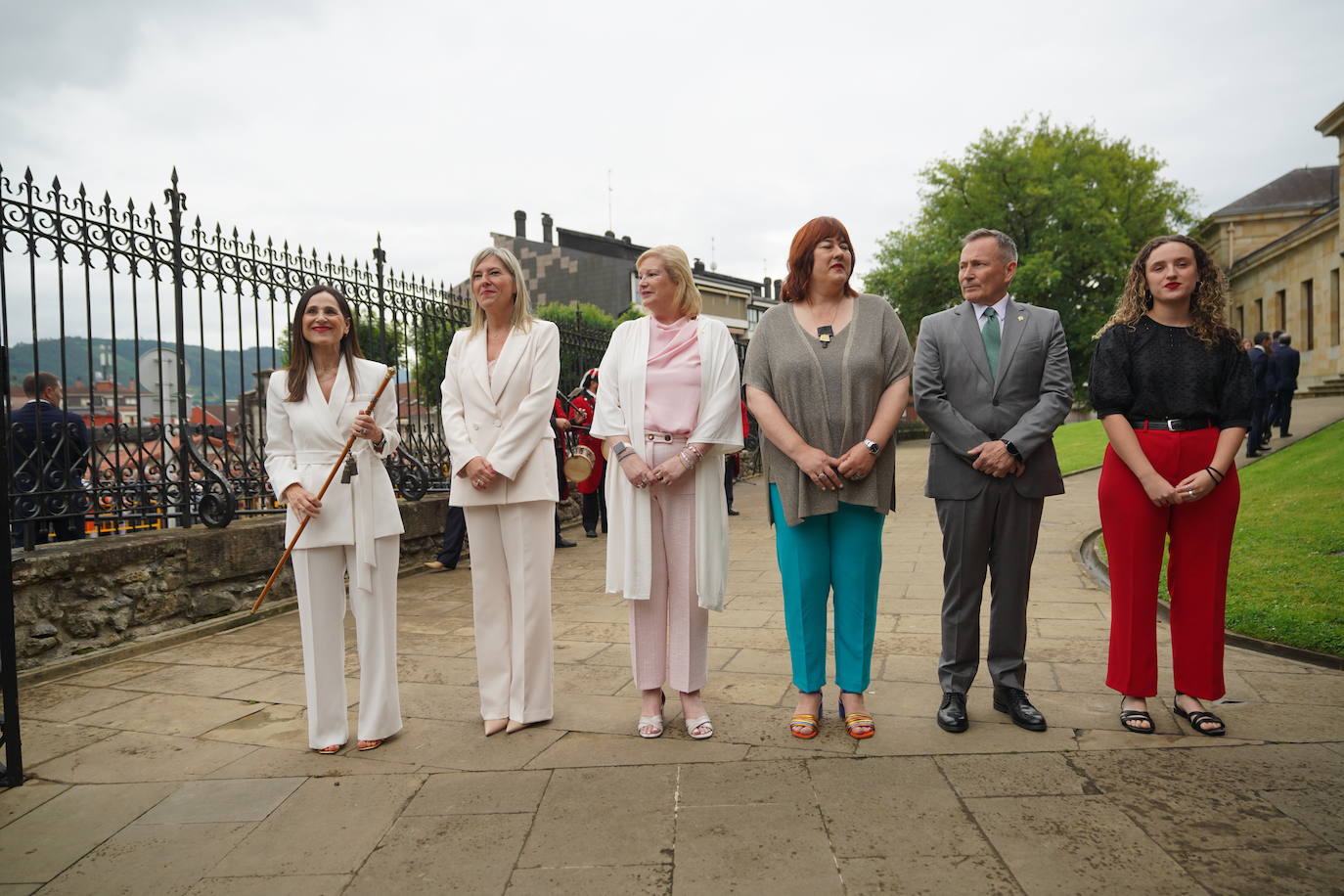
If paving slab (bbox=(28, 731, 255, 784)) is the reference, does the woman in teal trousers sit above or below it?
above

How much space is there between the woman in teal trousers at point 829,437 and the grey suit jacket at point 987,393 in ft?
0.58

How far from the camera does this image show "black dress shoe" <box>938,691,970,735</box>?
11.3 feet

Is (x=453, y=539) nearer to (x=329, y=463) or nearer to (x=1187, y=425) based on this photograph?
(x=329, y=463)

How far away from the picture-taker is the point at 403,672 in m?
4.68

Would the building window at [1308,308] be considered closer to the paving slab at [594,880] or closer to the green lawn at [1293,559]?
the green lawn at [1293,559]

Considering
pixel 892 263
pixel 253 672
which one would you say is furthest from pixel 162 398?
pixel 892 263

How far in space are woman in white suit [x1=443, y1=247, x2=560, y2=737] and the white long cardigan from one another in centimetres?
31

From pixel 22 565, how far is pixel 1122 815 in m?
5.35

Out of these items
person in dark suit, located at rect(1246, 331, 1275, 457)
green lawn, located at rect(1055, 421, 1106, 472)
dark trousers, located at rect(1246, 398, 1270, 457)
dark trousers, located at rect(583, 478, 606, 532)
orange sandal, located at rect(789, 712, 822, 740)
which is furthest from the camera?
green lawn, located at rect(1055, 421, 1106, 472)

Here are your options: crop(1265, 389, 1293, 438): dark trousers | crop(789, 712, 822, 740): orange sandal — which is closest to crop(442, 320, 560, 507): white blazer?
crop(789, 712, 822, 740): orange sandal

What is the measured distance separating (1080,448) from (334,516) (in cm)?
1903

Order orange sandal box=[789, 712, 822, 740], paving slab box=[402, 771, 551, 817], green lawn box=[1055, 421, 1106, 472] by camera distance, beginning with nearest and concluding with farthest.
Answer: paving slab box=[402, 771, 551, 817] → orange sandal box=[789, 712, 822, 740] → green lawn box=[1055, 421, 1106, 472]

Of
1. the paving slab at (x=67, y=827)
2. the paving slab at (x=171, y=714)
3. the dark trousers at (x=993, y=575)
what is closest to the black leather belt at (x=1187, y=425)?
the dark trousers at (x=993, y=575)

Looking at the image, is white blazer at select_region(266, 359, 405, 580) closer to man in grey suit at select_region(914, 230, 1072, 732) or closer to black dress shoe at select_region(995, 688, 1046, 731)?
man in grey suit at select_region(914, 230, 1072, 732)
